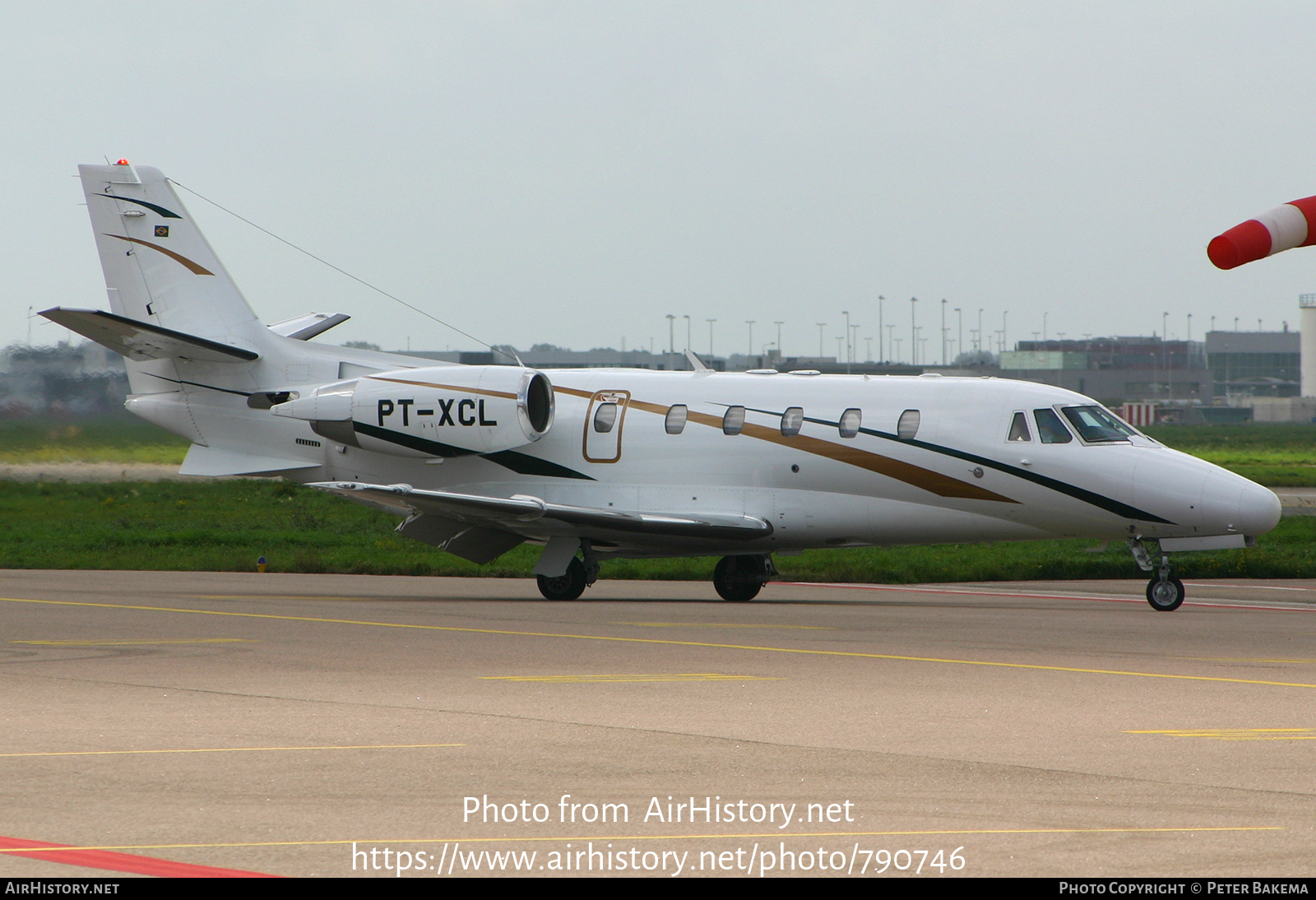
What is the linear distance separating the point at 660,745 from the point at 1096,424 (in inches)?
552

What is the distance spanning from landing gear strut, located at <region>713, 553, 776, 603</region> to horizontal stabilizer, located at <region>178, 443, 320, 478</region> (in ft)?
22.8

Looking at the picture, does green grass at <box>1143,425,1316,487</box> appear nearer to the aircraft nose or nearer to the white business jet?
the white business jet

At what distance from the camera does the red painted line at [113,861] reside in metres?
6.48

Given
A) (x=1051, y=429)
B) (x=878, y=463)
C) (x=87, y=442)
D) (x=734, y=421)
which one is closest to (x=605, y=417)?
(x=734, y=421)

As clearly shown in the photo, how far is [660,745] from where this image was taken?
32.9ft

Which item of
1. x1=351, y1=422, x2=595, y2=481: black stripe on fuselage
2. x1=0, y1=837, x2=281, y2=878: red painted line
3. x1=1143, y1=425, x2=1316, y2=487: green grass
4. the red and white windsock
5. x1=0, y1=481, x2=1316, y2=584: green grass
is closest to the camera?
x1=0, y1=837, x2=281, y2=878: red painted line

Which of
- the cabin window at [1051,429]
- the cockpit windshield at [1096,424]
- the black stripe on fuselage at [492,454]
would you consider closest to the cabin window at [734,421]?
the black stripe on fuselage at [492,454]

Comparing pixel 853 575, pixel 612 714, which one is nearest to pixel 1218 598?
pixel 853 575

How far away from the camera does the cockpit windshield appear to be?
22.3 m

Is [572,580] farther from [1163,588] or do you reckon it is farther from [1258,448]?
[1258,448]

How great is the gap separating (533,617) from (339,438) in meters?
6.33

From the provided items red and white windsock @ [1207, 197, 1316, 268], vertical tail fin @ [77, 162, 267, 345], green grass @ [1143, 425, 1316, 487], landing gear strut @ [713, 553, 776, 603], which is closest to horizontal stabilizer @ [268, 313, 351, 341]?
vertical tail fin @ [77, 162, 267, 345]

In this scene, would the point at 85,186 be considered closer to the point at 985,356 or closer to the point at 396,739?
the point at 396,739

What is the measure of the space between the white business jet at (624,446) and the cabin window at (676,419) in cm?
5
